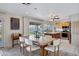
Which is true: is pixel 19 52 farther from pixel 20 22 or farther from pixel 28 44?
pixel 20 22

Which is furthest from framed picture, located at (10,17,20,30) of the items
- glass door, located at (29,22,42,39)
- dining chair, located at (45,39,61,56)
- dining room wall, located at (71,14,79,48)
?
dining room wall, located at (71,14,79,48)

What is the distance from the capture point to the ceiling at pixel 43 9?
187 cm

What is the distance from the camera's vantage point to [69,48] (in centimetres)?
197

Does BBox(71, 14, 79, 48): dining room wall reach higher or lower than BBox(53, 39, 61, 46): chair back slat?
higher

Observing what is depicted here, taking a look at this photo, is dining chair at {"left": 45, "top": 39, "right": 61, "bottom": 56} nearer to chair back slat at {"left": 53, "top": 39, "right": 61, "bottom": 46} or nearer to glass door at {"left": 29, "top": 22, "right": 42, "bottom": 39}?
chair back slat at {"left": 53, "top": 39, "right": 61, "bottom": 46}

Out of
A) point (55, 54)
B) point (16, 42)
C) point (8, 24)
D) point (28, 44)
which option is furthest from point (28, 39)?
point (55, 54)

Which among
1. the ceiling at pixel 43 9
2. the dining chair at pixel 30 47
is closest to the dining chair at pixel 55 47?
the dining chair at pixel 30 47

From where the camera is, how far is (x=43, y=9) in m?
1.94

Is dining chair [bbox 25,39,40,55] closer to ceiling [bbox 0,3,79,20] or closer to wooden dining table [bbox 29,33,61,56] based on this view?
wooden dining table [bbox 29,33,61,56]

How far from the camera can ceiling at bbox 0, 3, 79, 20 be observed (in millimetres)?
1871

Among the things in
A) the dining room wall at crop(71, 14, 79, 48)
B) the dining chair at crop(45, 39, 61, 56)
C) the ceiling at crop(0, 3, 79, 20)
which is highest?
the ceiling at crop(0, 3, 79, 20)

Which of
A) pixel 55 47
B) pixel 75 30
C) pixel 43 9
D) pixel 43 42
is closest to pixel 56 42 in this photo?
pixel 55 47

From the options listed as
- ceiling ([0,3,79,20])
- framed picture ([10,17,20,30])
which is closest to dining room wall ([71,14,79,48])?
ceiling ([0,3,79,20])

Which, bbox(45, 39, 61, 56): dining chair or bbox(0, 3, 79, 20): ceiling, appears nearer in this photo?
bbox(0, 3, 79, 20): ceiling
